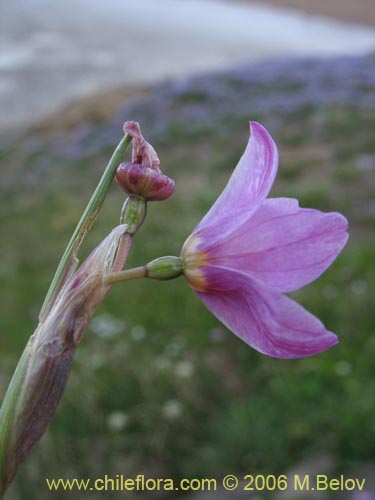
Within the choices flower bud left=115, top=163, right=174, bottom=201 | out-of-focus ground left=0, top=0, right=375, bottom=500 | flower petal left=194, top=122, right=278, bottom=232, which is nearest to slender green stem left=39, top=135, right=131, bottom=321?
flower bud left=115, top=163, right=174, bottom=201

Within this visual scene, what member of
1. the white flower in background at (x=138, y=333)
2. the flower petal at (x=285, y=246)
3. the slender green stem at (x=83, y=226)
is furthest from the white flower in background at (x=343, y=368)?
the slender green stem at (x=83, y=226)

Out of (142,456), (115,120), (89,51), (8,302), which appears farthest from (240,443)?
(89,51)

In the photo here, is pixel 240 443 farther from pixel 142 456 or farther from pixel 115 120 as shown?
pixel 115 120

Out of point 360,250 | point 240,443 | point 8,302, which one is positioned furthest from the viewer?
point 8,302

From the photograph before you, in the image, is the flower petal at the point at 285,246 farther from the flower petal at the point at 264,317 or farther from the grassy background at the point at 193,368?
the grassy background at the point at 193,368

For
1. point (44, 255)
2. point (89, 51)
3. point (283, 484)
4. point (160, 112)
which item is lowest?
point (283, 484)

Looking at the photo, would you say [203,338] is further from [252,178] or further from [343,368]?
[252,178]

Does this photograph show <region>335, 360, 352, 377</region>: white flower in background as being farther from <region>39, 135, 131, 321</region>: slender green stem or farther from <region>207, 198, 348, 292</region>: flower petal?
<region>39, 135, 131, 321</region>: slender green stem
